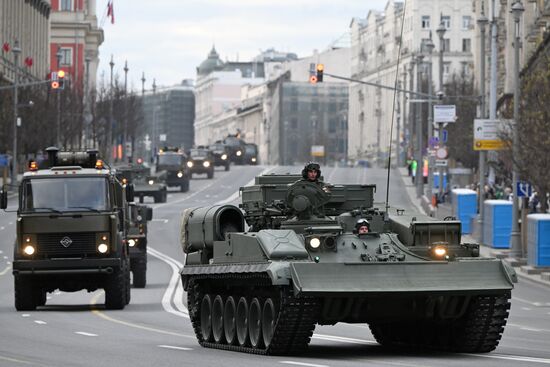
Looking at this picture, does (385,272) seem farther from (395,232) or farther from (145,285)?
(145,285)

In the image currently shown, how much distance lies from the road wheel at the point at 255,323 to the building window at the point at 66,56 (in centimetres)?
14581

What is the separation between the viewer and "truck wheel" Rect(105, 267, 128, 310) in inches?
1261

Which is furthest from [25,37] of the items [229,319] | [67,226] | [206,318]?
[229,319]

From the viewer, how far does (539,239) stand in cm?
4694

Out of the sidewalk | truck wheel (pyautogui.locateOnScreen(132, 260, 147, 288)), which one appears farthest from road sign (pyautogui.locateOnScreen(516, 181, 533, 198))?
truck wheel (pyautogui.locateOnScreen(132, 260, 147, 288))

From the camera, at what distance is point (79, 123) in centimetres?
11769

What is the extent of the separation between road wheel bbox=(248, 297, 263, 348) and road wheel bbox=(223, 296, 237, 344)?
78 centimetres

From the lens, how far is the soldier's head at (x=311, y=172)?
2102cm

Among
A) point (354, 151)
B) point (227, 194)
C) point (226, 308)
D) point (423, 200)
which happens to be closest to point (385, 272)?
point (226, 308)

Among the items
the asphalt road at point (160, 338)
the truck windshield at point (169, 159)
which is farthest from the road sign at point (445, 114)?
the truck windshield at point (169, 159)

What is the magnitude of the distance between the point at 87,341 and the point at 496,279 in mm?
6097

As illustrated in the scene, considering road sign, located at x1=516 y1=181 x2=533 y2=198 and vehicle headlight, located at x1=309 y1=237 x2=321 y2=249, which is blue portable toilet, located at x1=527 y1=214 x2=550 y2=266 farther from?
vehicle headlight, located at x1=309 y1=237 x2=321 y2=249

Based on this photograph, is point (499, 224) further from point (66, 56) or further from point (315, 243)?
point (66, 56)

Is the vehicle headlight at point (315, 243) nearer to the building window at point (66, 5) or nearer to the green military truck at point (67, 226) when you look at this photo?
the green military truck at point (67, 226)
